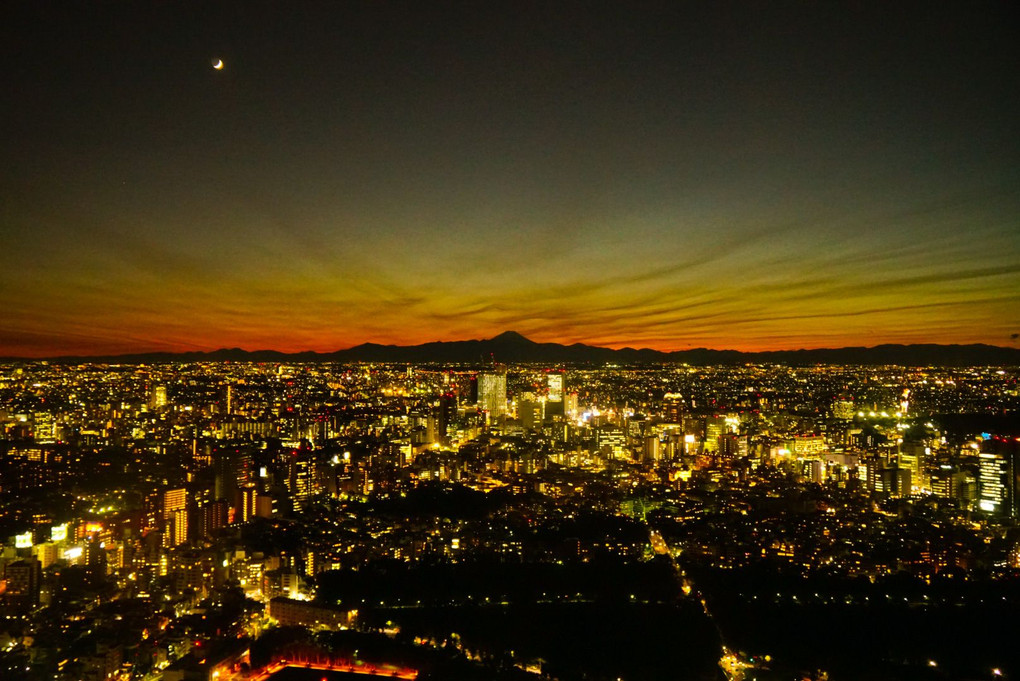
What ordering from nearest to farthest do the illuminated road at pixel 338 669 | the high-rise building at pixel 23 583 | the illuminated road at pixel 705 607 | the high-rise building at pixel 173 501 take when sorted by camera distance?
1. the illuminated road at pixel 705 607
2. the illuminated road at pixel 338 669
3. the high-rise building at pixel 23 583
4. the high-rise building at pixel 173 501

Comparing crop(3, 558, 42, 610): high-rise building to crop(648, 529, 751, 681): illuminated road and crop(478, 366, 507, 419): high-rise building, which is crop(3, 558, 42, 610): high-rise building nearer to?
crop(648, 529, 751, 681): illuminated road

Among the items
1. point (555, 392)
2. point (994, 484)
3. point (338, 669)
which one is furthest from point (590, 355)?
point (338, 669)

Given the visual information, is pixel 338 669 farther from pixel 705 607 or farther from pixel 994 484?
pixel 994 484

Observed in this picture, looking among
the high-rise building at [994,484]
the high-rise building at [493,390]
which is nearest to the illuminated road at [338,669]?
the high-rise building at [994,484]

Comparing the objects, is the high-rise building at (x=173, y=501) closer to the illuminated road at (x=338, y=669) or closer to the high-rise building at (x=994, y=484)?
the illuminated road at (x=338, y=669)

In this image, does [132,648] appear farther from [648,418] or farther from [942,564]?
[648,418]

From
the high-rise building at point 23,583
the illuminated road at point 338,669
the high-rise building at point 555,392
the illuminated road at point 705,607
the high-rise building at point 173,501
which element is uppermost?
the high-rise building at point 555,392
